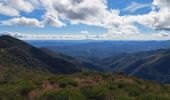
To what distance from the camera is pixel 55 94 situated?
1578 cm

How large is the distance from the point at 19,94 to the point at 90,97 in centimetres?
440

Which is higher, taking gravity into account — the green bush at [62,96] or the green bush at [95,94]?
the green bush at [62,96]

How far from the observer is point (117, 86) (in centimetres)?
2155

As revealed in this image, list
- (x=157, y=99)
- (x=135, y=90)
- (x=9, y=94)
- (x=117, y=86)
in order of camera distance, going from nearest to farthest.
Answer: (x=157, y=99), (x=9, y=94), (x=135, y=90), (x=117, y=86)

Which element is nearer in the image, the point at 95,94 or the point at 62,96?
the point at 62,96

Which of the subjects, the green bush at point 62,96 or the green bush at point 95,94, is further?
the green bush at point 95,94

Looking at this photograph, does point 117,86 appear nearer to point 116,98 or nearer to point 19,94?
point 116,98

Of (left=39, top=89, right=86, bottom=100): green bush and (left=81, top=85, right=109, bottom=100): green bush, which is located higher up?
(left=39, top=89, right=86, bottom=100): green bush

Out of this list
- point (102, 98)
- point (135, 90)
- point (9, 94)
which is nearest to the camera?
point (102, 98)

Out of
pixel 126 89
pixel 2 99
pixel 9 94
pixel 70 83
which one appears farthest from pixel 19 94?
pixel 126 89

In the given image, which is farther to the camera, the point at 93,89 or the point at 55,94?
the point at 93,89

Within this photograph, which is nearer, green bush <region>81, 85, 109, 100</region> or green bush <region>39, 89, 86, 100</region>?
green bush <region>39, 89, 86, 100</region>

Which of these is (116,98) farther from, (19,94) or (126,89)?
(19,94)

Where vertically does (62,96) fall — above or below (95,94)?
above
